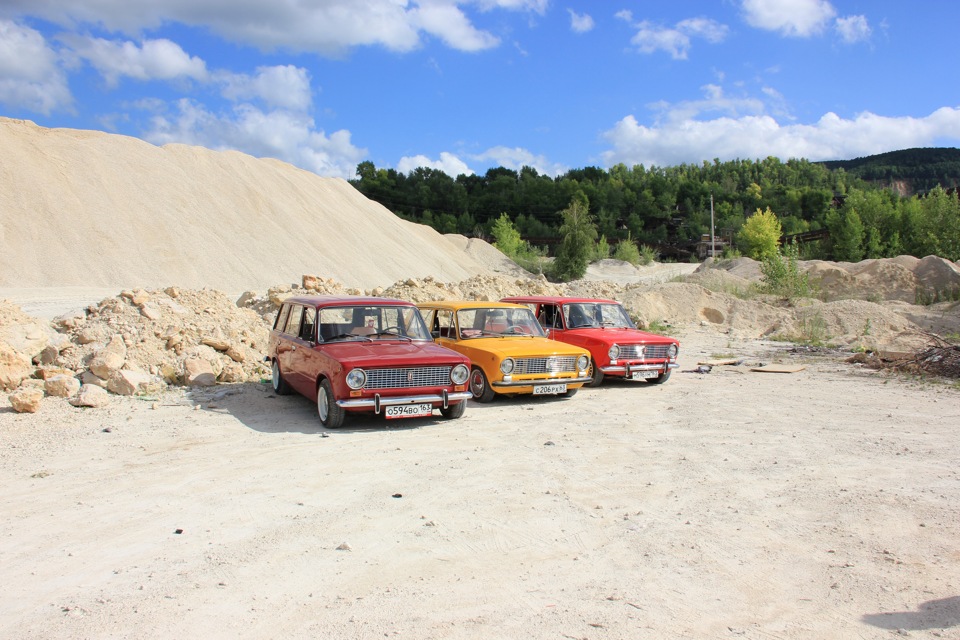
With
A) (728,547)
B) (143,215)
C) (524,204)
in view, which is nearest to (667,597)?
(728,547)

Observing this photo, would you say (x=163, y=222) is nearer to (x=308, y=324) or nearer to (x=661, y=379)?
(x=308, y=324)

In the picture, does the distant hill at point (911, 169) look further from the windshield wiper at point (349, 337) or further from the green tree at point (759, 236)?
the windshield wiper at point (349, 337)

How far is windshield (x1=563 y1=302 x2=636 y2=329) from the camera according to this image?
1258 cm

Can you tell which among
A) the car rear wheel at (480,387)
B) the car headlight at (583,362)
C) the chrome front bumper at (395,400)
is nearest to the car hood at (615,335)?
the car headlight at (583,362)

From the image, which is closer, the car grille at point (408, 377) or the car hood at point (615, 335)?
the car grille at point (408, 377)

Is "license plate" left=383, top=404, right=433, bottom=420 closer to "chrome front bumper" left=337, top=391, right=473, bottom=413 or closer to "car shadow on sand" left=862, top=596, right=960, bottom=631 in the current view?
"chrome front bumper" left=337, top=391, right=473, bottom=413

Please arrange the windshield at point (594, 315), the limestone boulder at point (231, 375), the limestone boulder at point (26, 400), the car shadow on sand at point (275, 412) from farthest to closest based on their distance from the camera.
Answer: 1. the windshield at point (594, 315)
2. the limestone boulder at point (231, 375)
3. the limestone boulder at point (26, 400)
4. the car shadow on sand at point (275, 412)

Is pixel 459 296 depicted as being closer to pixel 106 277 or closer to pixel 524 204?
pixel 106 277

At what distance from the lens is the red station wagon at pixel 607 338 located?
1159 cm

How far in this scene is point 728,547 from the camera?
4750 millimetres

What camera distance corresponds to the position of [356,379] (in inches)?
314

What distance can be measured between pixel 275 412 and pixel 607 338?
5.46 m

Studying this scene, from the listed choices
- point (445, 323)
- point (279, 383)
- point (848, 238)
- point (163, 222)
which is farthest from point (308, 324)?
point (848, 238)

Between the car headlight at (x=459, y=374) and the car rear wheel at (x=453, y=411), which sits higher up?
the car headlight at (x=459, y=374)
